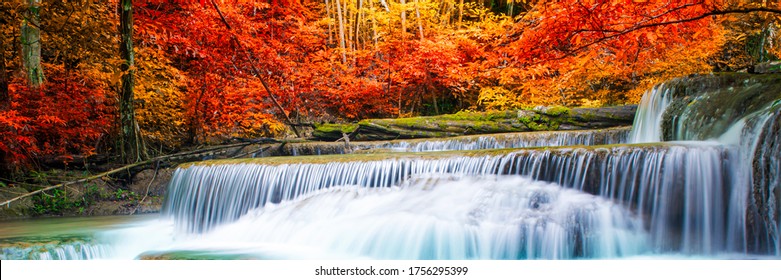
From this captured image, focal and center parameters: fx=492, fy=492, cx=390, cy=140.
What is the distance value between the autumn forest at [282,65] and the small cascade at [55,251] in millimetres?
2461

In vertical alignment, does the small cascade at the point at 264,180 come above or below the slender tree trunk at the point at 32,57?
below

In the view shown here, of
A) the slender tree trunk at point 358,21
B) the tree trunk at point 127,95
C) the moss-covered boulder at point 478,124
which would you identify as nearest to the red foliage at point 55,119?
the tree trunk at point 127,95

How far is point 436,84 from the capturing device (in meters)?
11.9

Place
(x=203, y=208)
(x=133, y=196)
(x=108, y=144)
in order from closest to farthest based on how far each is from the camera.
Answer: (x=203, y=208) → (x=133, y=196) → (x=108, y=144)

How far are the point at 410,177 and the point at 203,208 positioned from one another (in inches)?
107

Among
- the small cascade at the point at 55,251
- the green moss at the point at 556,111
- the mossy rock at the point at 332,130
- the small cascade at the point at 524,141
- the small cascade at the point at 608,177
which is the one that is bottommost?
the small cascade at the point at 55,251

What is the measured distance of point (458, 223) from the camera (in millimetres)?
4039

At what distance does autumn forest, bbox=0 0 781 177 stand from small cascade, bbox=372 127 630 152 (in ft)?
3.26

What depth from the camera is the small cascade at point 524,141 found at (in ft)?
20.3

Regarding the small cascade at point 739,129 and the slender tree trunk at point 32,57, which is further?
the slender tree trunk at point 32,57

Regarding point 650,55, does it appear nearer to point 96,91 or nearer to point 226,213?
point 226,213

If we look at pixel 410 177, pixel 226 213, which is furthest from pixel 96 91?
pixel 410 177

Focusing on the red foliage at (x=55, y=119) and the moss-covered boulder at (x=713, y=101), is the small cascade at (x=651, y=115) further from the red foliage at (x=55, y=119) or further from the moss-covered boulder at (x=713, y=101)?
the red foliage at (x=55, y=119)

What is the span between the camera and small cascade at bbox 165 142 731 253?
3504 mm
